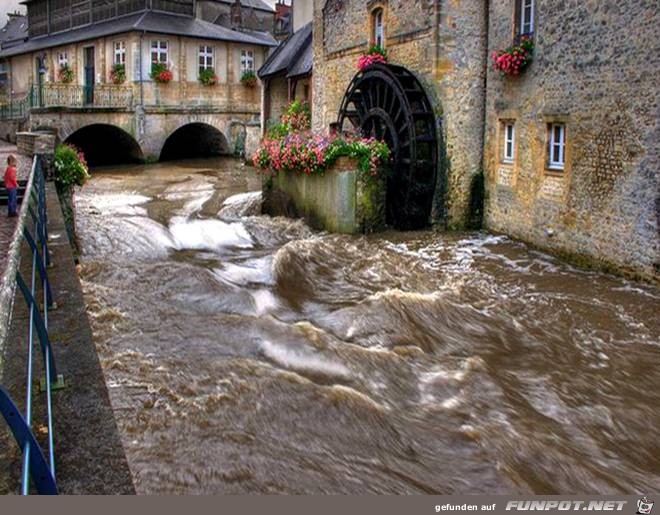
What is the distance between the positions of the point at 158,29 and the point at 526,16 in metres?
20.4

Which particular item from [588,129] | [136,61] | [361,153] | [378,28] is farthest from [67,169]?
[136,61]

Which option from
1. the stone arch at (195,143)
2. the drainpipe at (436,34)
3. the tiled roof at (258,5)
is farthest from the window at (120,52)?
the drainpipe at (436,34)

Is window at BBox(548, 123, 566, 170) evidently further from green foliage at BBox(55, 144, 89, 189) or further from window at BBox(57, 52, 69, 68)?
window at BBox(57, 52, 69, 68)

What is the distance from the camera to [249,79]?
106 feet

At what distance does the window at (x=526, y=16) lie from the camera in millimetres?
12048

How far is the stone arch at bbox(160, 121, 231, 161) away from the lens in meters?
32.1

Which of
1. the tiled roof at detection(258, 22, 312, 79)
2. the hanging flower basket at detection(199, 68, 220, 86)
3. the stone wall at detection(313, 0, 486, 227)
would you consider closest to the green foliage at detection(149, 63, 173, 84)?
the hanging flower basket at detection(199, 68, 220, 86)

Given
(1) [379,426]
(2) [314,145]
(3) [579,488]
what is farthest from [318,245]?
(3) [579,488]

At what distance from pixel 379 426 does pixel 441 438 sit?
49 cm

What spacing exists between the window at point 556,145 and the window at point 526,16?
1754mm

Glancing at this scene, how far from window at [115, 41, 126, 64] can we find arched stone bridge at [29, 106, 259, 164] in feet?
9.22

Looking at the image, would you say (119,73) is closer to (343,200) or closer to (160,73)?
(160,73)

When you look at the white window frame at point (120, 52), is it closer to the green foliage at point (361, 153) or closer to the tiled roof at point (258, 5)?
the tiled roof at point (258, 5)

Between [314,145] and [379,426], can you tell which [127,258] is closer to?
[314,145]
